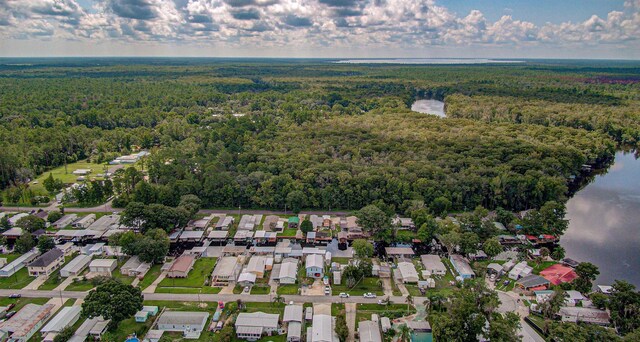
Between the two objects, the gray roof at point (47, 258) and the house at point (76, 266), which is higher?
the gray roof at point (47, 258)

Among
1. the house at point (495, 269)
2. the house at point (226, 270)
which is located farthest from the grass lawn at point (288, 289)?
the house at point (495, 269)

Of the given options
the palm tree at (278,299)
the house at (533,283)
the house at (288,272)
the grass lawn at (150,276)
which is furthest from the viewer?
the house at (288,272)

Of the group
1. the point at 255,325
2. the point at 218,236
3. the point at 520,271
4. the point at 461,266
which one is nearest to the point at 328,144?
the point at 218,236

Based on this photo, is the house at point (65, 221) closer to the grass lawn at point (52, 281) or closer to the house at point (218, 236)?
the grass lawn at point (52, 281)

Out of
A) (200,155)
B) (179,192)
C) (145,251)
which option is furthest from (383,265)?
(200,155)

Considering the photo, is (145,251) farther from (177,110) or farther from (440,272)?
(177,110)

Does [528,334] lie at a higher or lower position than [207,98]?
lower
